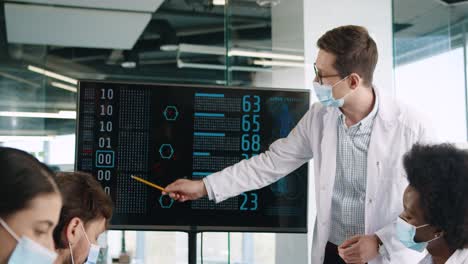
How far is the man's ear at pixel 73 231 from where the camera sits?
5.19 feet

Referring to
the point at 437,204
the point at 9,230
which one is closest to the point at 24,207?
the point at 9,230

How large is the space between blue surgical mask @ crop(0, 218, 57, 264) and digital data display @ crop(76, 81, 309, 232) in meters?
1.36

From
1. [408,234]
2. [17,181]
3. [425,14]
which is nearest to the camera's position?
[17,181]

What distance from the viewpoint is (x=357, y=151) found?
7.33ft

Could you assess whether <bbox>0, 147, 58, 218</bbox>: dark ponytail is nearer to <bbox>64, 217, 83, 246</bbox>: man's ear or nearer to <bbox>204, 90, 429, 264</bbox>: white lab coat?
<bbox>64, 217, 83, 246</bbox>: man's ear

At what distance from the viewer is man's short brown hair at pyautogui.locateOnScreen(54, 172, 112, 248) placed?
1571mm

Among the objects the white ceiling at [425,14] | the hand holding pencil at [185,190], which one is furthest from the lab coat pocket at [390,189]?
the white ceiling at [425,14]

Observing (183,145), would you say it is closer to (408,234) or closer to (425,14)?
(408,234)

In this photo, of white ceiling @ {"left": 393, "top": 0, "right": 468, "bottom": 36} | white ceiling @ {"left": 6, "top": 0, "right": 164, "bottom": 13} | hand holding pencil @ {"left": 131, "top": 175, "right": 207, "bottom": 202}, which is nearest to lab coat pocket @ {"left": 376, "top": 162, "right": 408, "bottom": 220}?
hand holding pencil @ {"left": 131, "top": 175, "right": 207, "bottom": 202}

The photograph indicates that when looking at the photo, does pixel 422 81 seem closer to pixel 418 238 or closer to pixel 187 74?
pixel 418 238

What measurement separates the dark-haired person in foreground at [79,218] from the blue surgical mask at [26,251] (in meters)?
0.38

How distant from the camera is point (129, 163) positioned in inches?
100

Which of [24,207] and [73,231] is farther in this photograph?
[73,231]

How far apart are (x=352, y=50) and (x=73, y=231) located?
1.15 m
